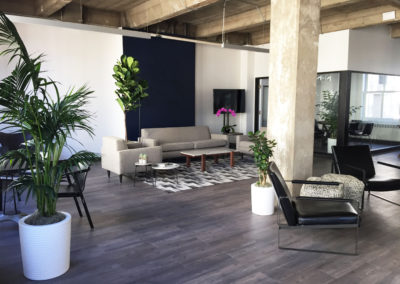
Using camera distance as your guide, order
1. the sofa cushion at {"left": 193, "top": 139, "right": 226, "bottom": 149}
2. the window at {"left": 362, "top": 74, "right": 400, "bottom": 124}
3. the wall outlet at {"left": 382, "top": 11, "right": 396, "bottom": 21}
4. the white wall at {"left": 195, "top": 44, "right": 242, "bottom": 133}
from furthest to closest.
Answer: the white wall at {"left": 195, "top": 44, "right": 242, "bottom": 133} → the window at {"left": 362, "top": 74, "right": 400, "bottom": 124} → the sofa cushion at {"left": 193, "top": 139, "right": 226, "bottom": 149} → the wall outlet at {"left": 382, "top": 11, "right": 396, "bottom": 21}

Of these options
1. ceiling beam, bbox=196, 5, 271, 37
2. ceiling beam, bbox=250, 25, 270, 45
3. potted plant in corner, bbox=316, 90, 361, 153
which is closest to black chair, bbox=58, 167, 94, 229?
ceiling beam, bbox=196, 5, 271, 37

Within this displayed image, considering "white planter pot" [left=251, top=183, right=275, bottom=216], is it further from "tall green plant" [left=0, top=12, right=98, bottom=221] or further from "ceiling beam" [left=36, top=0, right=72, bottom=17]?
"ceiling beam" [left=36, top=0, right=72, bottom=17]

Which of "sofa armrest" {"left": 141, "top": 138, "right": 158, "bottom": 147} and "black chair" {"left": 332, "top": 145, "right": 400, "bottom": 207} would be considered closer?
"black chair" {"left": 332, "top": 145, "right": 400, "bottom": 207}

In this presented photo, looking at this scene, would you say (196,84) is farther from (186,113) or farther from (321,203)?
(321,203)

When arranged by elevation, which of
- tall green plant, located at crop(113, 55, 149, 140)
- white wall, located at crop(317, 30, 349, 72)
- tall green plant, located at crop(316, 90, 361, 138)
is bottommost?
tall green plant, located at crop(316, 90, 361, 138)

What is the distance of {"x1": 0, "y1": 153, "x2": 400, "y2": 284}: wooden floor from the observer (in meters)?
2.87

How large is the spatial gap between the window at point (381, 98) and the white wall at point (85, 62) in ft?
22.3

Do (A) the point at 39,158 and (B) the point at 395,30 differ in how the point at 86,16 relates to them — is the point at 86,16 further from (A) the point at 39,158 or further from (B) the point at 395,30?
(B) the point at 395,30

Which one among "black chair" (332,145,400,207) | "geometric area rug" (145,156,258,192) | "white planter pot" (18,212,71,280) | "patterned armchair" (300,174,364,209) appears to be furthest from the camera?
"geometric area rug" (145,156,258,192)

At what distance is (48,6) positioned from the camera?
671cm

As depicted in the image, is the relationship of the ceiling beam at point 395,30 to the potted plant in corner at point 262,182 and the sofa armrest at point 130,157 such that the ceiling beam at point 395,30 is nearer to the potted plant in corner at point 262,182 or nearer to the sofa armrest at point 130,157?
the potted plant in corner at point 262,182

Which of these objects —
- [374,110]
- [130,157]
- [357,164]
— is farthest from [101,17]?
[374,110]

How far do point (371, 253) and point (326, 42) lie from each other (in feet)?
22.6

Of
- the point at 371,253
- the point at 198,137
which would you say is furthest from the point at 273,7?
the point at 198,137
